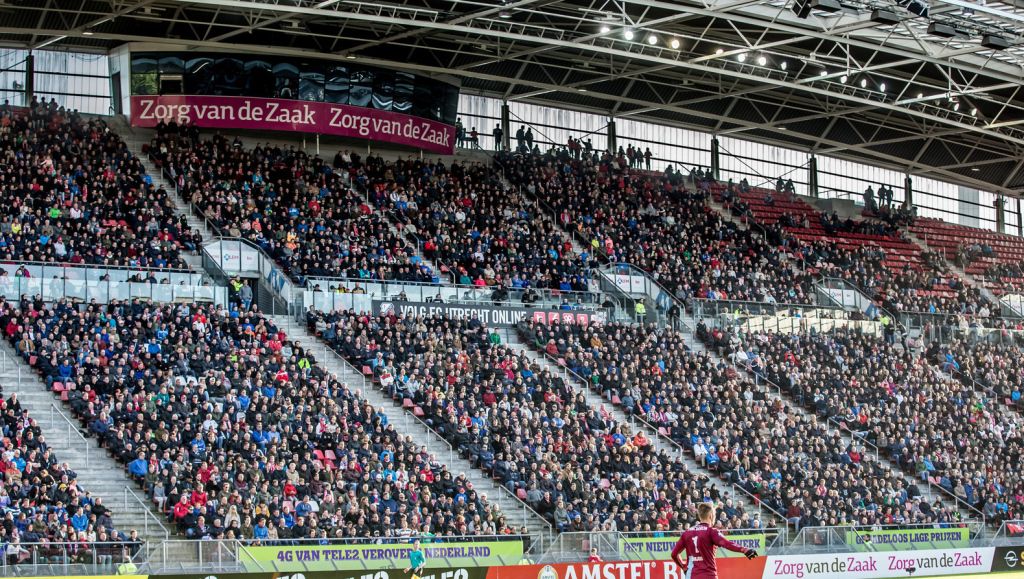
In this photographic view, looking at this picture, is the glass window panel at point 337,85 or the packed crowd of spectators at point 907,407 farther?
the glass window panel at point 337,85

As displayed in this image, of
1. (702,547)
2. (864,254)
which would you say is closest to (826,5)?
(702,547)

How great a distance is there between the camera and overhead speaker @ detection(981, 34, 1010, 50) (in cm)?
3978

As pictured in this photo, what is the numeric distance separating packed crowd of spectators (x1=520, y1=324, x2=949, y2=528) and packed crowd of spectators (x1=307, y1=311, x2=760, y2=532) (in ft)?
4.63

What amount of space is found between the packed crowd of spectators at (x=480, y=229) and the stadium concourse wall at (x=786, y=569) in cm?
1673

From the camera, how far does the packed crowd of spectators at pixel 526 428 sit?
35.2 metres

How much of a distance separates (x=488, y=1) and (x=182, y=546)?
23.0 metres

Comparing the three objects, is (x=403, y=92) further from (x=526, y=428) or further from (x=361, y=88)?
(x=526, y=428)

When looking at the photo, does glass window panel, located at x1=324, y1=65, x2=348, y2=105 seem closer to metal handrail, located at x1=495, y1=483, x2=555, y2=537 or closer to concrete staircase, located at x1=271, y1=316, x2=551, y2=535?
concrete staircase, located at x1=271, y1=316, x2=551, y2=535

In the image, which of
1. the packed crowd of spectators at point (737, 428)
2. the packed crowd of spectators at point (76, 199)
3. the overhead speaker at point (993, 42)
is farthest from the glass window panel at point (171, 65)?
the overhead speaker at point (993, 42)

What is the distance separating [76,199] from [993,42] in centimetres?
2697

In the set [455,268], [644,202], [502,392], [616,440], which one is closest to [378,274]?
[455,268]

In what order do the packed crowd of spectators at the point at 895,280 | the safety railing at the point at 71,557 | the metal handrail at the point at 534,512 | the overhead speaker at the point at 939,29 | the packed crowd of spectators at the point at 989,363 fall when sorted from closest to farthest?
the safety railing at the point at 71,557
the metal handrail at the point at 534,512
the overhead speaker at the point at 939,29
the packed crowd of spectators at the point at 989,363
the packed crowd of spectators at the point at 895,280

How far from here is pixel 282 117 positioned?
4994 centimetres

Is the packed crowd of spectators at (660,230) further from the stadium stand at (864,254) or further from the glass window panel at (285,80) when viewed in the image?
the glass window panel at (285,80)
